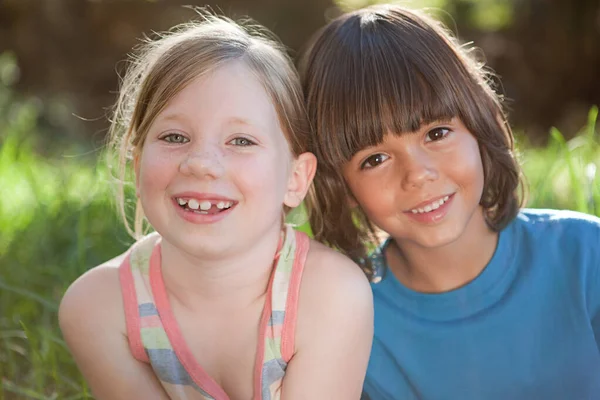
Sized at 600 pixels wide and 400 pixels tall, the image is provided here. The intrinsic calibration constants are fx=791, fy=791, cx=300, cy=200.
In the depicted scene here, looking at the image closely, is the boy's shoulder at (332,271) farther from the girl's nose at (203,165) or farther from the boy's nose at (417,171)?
the girl's nose at (203,165)

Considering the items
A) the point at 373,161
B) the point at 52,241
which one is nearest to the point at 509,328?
the point at 373,161

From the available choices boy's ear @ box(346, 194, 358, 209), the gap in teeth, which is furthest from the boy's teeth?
boy's ear @ box(346, 194, 358, 209)

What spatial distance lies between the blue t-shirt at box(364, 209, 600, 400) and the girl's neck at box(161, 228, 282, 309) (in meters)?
0.44

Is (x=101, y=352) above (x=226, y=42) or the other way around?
the other way around

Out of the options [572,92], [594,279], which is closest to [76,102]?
[572,92]

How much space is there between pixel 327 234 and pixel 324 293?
1.55ft

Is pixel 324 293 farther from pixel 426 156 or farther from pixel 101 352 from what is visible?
pixel 101 352

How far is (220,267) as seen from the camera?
77.5 inches

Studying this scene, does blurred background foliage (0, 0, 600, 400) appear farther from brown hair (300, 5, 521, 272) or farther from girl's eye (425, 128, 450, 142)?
girl's eye (425, 128, 450, 142)

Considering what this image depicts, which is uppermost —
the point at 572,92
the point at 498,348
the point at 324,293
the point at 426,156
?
the point at 426,156

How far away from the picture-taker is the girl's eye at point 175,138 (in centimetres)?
191

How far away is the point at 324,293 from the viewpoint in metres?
1.95

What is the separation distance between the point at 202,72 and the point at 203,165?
0.82 ft

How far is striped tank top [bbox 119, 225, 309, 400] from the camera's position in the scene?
6.40ft
